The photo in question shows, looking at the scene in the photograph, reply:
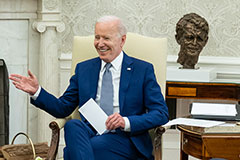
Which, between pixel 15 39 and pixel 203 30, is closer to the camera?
pixel 203 30

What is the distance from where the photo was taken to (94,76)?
3.54m

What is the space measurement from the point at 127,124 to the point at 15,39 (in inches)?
90.6

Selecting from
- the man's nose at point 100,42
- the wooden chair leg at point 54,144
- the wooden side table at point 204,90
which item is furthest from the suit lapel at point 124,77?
the wooden side table at point 204,90

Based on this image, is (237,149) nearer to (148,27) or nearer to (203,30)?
(203,30)

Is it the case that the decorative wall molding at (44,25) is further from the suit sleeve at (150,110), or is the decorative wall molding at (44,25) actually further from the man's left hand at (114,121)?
the man's left hand at (114,121)

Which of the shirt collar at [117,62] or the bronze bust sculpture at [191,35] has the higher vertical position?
the bronze bust sculpture at [191,35]

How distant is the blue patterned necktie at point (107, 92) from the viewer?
3.44 m

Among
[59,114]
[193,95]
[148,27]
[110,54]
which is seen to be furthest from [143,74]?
[148,27]

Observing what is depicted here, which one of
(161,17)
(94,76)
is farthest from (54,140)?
(161,17)

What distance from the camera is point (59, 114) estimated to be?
352 centimetres

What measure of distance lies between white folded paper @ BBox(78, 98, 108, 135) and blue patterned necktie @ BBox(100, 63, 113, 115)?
0.37 ft

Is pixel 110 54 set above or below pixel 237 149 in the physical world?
above

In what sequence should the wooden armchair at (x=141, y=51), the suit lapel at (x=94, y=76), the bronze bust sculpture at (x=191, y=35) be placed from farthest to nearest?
the bronze bust sculpture at (x=191, y=35) → the wooden armchair at (x=141, y=51) → the suit lapel at (x=94, y=76)

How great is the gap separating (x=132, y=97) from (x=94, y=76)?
300mm
